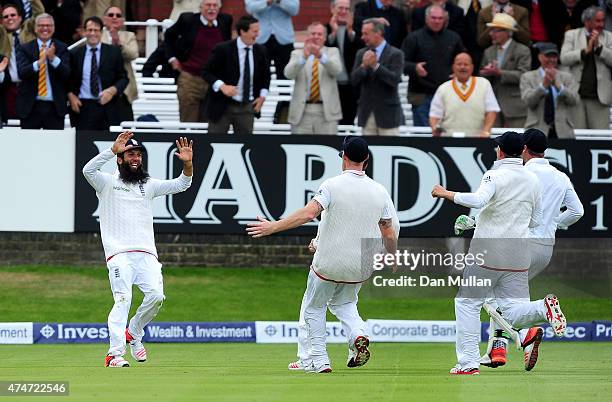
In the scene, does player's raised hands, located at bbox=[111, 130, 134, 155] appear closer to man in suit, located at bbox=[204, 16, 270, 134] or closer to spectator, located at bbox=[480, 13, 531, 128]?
man in suit, located at bbox=[204, 16, 270, 134]

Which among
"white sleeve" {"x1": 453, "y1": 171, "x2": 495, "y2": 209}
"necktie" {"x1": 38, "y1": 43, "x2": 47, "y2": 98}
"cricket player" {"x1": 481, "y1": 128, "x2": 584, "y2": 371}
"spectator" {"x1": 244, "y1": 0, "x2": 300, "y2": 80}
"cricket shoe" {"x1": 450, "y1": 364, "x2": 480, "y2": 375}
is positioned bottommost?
"cricket shoe" {"x1": 450, "y1": 364, "x2": 480, "y2": 375}

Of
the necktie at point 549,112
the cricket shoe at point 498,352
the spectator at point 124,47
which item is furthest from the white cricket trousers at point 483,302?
the spectator at point 124,47

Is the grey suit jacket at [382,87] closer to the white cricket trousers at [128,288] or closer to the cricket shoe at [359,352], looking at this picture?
the white cricket trousers at [128,288]

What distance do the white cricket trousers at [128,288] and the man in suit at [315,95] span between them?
6016 mm

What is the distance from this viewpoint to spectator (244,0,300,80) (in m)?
20.8

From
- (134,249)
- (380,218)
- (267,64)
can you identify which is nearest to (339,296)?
(380,218)

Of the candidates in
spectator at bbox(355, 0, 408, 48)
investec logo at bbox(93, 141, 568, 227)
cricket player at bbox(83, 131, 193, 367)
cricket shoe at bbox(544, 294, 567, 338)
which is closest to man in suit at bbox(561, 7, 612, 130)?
investec logo at bbox(93, 141, 568, 227)

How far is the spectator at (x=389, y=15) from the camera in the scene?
68.8ft

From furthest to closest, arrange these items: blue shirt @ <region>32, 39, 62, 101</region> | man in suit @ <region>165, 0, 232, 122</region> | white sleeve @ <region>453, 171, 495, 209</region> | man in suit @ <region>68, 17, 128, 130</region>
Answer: man in suit @ <region>165, 0, 232, 122</region>, man in suit @ <region>68, 17, 128, 130</region>, blue shirt @ <region>32, 39, 62, 101</region>, white sleeve @ <region>453, 171, 495, 209</region>

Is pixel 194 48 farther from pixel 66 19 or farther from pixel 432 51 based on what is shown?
pixel 432 51

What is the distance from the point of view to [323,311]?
503 inches

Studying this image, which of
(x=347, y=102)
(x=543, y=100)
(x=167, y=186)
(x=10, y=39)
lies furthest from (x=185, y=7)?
(x=167, y=186)

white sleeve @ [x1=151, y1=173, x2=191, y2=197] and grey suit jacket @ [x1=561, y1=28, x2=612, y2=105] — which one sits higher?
grey suit jacket @ [x1=561, y1=28, x2=612, y2=105]

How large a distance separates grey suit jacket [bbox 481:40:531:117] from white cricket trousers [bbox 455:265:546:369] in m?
7.78
